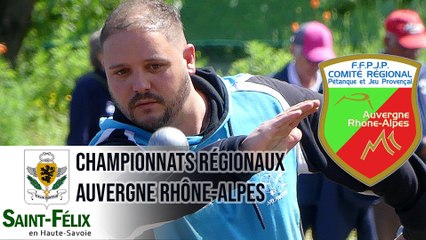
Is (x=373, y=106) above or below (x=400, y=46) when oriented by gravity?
below

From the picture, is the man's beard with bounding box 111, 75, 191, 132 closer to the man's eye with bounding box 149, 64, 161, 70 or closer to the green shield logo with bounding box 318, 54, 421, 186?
the man's eye with bounding box 149, 64, 161, 70

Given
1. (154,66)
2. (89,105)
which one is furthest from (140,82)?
(89,105)

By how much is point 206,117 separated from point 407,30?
2292 mm

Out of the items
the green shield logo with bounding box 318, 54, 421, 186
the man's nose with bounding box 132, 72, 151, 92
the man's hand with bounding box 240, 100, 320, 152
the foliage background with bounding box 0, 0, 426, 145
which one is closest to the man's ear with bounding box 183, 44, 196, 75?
the man's nose with bounding box 132, 72, 151, 92

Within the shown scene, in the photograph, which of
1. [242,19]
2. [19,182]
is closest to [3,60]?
[242,19]

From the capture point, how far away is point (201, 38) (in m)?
6.12

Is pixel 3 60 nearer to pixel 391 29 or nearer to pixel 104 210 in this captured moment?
pixel 391 29

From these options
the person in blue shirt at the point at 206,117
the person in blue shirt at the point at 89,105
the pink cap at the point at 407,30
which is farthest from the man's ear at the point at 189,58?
the pink cap at the point at 407,30

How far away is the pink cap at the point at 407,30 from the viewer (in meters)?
3.90

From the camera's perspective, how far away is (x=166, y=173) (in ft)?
6.97

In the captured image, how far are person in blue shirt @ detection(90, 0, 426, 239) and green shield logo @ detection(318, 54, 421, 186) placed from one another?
2.62 feet

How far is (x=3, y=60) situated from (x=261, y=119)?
163 inches

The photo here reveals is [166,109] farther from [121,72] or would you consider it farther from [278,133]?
[278,133]

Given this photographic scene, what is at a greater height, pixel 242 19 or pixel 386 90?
pixel 242 19
